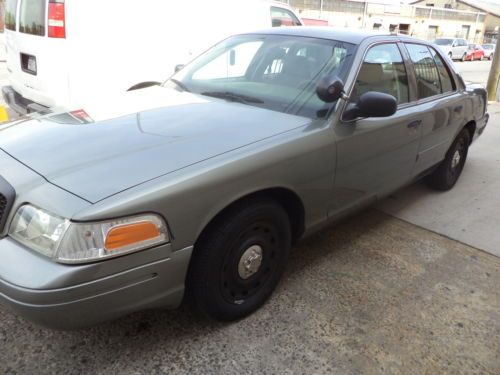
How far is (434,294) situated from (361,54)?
5.28 ft

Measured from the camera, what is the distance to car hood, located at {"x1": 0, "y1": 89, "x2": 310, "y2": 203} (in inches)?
72.9

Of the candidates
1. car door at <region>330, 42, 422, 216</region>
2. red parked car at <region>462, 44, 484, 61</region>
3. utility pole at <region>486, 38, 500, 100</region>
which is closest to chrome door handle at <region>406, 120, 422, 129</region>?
car door at <region>330, 42, 422, 216</region>

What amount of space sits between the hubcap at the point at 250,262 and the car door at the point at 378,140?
0.67m

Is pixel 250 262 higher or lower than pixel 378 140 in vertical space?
A: lower

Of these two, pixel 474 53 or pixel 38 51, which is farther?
pixel 474 53

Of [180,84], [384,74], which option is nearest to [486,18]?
[384,74]

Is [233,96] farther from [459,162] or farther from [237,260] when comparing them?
[459,162]

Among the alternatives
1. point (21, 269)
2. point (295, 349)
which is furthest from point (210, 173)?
point (295, 349)

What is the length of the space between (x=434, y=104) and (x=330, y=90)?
5.03 ft

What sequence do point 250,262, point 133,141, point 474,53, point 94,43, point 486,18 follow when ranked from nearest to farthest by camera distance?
point 133,141 → point 250,262 → point 94,43 → point 474,53 → point 486,18

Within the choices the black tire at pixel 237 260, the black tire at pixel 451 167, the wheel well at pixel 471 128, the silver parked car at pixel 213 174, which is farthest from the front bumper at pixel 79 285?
the wheel well at pixel 471 128

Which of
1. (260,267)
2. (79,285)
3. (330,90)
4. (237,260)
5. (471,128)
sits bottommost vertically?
(260,267)

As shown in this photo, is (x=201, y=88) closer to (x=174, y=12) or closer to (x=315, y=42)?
(x=315, y=42)

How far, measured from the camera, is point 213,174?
6.42 feet
